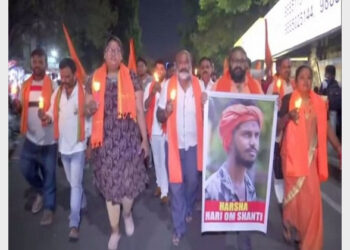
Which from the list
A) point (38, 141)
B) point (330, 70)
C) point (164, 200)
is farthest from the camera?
point (164, 200)

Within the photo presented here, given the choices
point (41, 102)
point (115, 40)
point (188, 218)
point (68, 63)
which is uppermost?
point (115, 40)

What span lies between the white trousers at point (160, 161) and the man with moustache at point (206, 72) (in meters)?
0.41

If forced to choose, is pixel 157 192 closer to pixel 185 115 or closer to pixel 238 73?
pixel 185 115

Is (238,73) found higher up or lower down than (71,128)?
higher up

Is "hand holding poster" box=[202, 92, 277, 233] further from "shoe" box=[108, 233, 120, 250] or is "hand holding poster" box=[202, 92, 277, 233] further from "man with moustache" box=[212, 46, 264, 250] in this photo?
"shoe" box=[108, 233, 120, 250]

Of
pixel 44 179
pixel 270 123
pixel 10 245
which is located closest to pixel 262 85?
pixel 270 123

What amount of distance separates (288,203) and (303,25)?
42.0 inches

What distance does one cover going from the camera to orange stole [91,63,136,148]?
3.66 meters

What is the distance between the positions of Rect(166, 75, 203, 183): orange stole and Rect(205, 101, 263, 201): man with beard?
126mm

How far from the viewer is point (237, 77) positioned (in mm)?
3670

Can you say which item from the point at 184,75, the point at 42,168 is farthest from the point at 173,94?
the point at 42,168

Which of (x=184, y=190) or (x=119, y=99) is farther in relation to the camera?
(x=184, y=190)

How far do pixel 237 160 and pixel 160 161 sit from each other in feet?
1.53

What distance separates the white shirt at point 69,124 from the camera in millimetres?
3670
